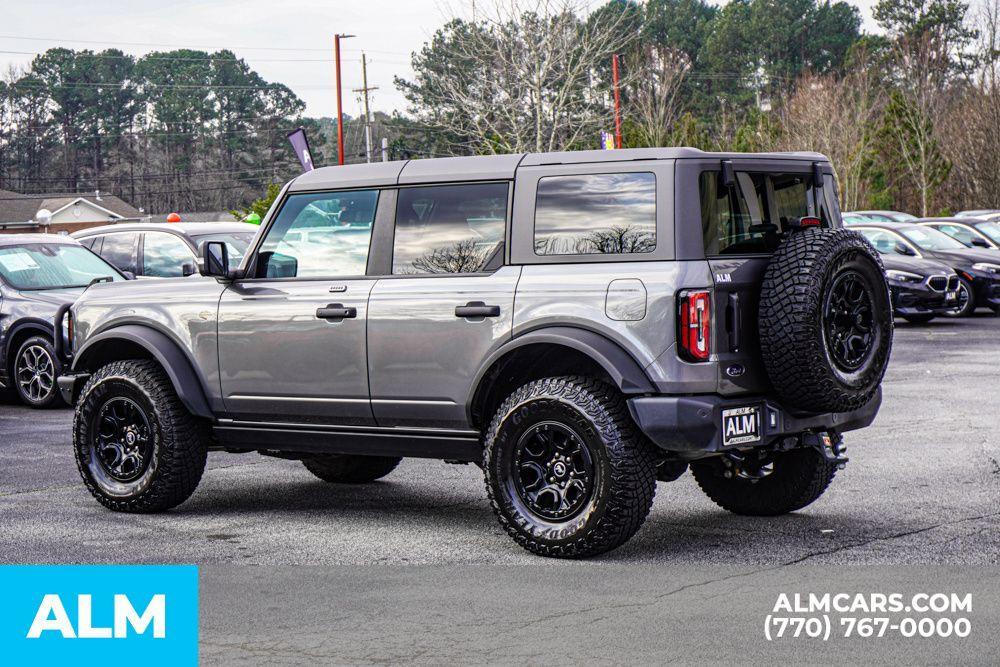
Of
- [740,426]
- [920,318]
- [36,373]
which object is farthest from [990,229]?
[740,426]

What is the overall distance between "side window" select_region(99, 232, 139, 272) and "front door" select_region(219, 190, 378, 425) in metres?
9.14

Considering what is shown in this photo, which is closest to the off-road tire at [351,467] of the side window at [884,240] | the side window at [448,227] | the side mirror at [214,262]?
the side mirror at [214,262]

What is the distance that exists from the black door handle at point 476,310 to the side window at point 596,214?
1.23 feet

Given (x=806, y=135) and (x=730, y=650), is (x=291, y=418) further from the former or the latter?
(x=806, y=135)

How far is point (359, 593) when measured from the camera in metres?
6.16

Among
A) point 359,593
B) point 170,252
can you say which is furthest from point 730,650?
point 170,252

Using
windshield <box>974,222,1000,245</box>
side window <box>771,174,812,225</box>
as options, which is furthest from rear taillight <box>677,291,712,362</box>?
windshield <box>974,222,1000,245</box>

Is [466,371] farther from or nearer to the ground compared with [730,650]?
farther from the ground

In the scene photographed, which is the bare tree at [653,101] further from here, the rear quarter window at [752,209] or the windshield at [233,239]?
the rear quarter window at [752,209]

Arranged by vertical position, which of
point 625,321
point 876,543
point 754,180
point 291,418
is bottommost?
point 876,543

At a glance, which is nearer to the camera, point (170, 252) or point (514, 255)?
point (514, 255)

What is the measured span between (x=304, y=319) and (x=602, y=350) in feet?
6.25

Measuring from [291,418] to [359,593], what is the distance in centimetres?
199

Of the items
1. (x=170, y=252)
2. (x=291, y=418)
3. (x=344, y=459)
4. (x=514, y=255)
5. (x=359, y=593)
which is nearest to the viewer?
(x=359, y=593)
